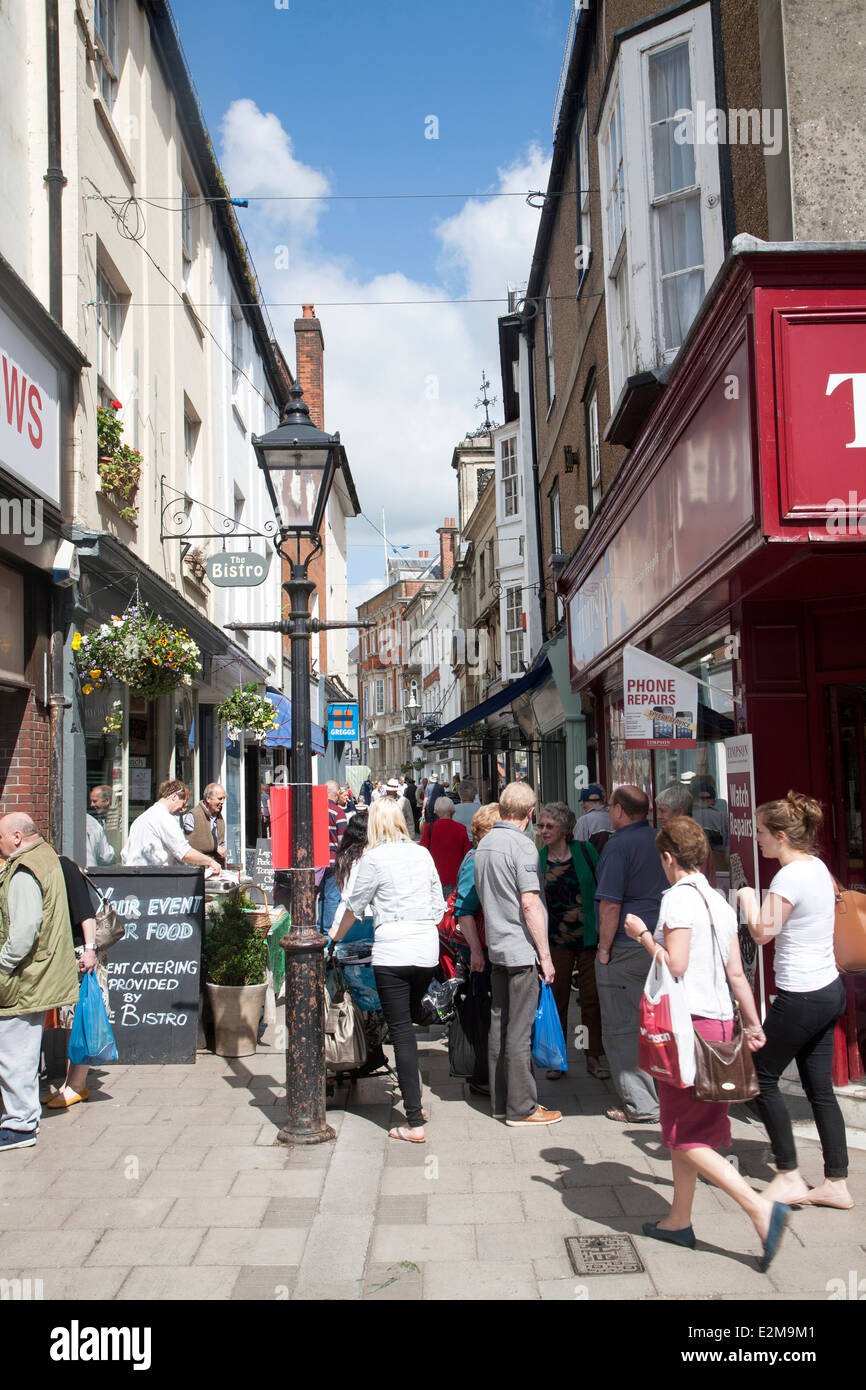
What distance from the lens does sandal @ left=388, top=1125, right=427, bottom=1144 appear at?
19.0ft

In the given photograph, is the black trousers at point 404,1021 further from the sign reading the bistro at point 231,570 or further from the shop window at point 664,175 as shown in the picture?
the sign reading the bistro at point 231,570

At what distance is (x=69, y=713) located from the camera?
8688 mm

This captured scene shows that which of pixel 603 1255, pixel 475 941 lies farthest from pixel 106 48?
pixel 603 1255

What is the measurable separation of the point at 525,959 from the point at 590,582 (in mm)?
7745

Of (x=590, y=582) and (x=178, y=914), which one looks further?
(x=590, y=582)

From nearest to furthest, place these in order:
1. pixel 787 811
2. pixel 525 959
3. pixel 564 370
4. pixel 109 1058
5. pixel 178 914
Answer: pixel 787 811 → pixel 525 959 → pixel 109 1058 → pixel 178 914 → pixel 564 370

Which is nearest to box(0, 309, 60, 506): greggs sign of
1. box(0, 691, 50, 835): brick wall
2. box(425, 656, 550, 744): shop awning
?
box(0, 691, 50, 835): brick wall

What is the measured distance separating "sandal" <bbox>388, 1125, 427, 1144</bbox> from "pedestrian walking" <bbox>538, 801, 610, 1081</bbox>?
152cm

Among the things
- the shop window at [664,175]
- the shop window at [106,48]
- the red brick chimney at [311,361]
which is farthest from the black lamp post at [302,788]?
the red brick chimney at [311,361]

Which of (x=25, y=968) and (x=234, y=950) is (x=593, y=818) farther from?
(x=25, y=968)

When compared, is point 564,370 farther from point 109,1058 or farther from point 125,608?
point 109,1058

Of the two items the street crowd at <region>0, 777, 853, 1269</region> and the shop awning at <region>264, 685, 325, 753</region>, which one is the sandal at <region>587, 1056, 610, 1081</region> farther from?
the shop awning at <region>264, 685, 325, 753</region>

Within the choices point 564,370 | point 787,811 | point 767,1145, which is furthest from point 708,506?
point 564,370

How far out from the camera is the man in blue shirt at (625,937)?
6156 millimetres
